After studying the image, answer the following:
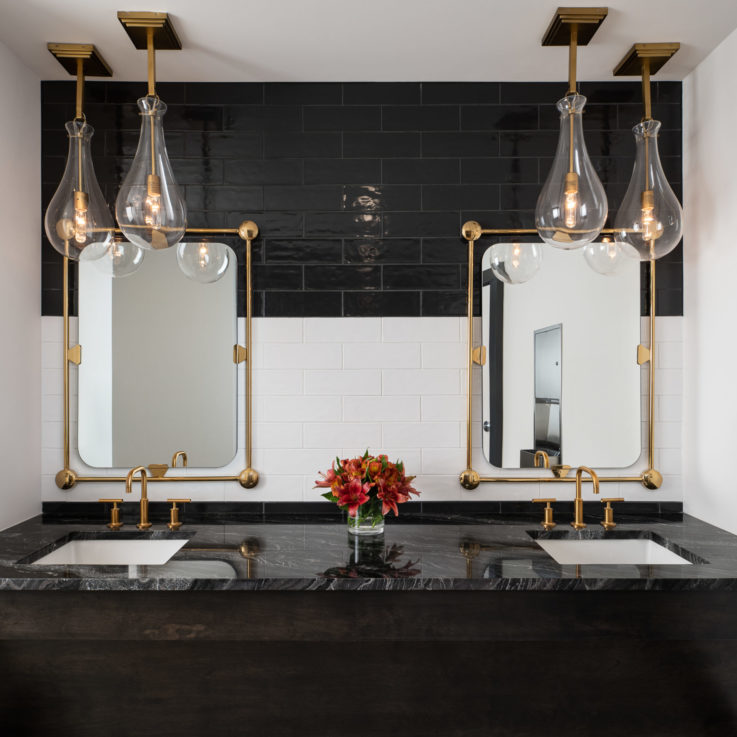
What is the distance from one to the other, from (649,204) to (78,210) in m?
1.78

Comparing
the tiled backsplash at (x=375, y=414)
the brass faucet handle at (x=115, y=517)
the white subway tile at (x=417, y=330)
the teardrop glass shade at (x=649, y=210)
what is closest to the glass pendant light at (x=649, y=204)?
the teardrop glass shade at (x=649, y=210)

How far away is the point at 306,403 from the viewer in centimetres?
239

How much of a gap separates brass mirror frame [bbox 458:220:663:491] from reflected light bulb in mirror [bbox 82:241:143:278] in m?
1.15

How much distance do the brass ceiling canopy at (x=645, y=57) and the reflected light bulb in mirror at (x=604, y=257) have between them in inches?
23.9

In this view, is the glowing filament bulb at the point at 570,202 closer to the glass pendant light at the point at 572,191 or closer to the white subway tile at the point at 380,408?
the glass pendant light at the point at 572,191

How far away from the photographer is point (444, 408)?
239 centimetres

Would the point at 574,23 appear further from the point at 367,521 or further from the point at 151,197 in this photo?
the point at 367,521

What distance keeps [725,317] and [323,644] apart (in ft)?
5.31

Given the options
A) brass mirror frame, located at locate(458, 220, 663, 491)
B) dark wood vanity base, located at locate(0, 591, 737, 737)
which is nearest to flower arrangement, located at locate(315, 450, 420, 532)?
dark wood vanity base, located at locate(0, 591, 737, 737)

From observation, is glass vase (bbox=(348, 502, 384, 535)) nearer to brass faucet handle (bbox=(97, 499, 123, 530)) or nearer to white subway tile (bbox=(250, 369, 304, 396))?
white subway tile (bbox=(250, 369, 304, 396))

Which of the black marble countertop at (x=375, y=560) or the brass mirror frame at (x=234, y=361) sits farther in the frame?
the brass mirror frame at (x=234, y=361)

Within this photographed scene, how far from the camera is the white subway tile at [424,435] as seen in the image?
2.39 metres

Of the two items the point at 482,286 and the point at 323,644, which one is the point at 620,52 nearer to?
the point at 482,286

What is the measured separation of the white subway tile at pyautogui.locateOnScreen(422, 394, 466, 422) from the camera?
2.39 metres
